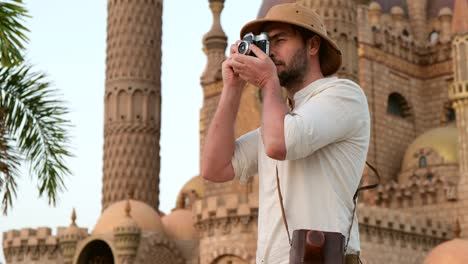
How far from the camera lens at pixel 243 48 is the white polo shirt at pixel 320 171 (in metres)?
0.30

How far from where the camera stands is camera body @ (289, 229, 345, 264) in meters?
3.14

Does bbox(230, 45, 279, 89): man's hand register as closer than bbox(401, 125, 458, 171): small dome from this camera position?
Yes

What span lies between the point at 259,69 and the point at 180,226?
22.8m

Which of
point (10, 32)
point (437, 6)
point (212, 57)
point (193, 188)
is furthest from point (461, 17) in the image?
point (10, 32)

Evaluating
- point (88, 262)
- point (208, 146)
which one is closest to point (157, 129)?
point (88, 262)

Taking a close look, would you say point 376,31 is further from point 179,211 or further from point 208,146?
point 208,146

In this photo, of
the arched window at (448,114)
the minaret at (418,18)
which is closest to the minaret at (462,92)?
the arched window at (448,114)

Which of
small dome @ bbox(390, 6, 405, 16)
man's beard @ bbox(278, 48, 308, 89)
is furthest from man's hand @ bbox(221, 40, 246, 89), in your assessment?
small dome @ bbox(390, 6, 405, 16)

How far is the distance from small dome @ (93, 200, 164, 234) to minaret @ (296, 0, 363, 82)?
6453mm

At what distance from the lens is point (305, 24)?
140 inches

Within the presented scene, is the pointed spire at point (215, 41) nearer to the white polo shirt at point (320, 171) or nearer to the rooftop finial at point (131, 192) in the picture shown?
the rooftop finial at point (131, 192)

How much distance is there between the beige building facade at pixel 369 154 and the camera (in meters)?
23.4

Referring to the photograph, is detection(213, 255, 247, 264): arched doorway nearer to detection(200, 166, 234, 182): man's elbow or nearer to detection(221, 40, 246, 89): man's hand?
detection(200, 166, 234, 182): man's elbow

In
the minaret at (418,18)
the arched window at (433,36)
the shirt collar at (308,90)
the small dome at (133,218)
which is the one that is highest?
the minaret at (418,18)
